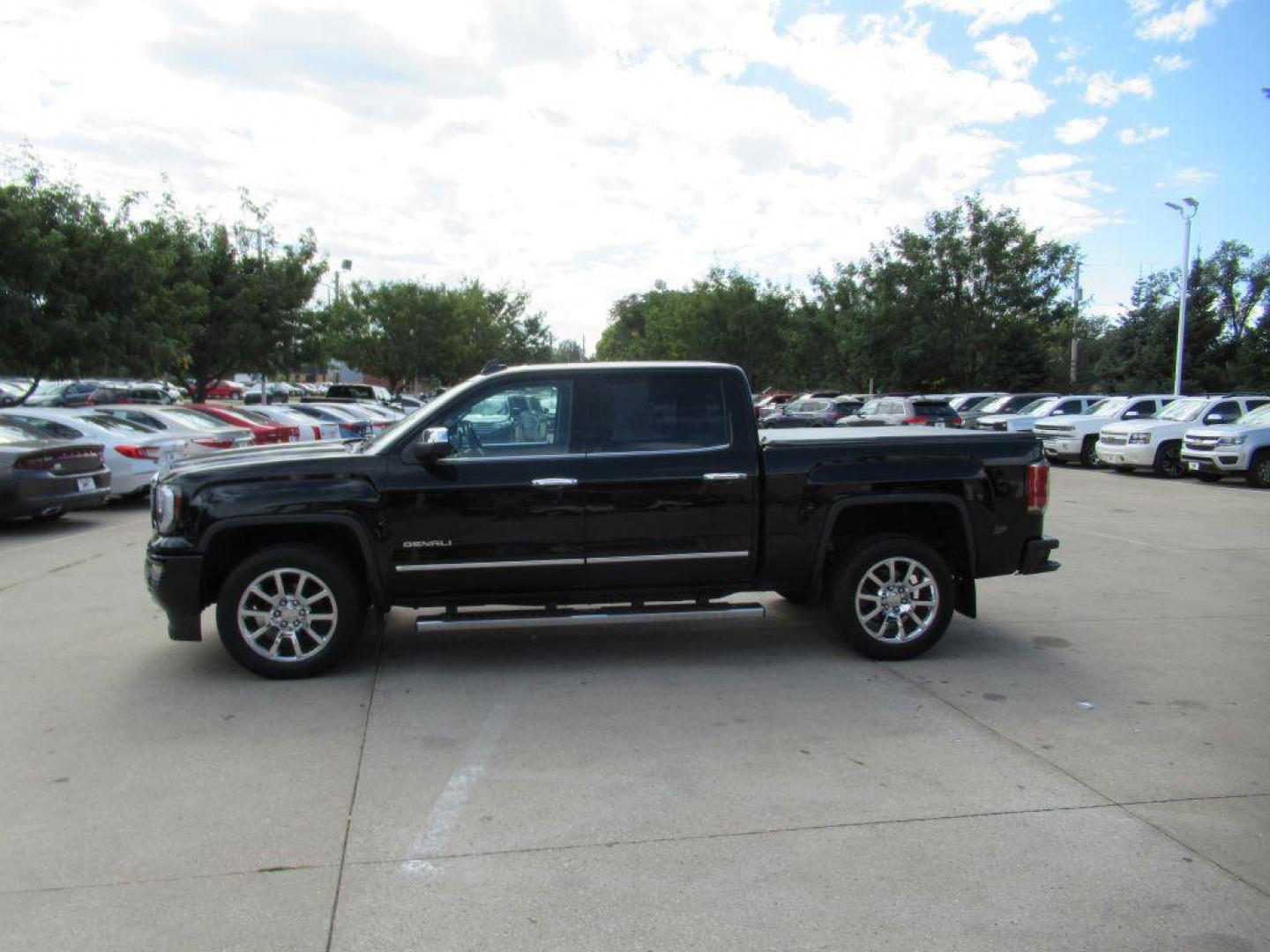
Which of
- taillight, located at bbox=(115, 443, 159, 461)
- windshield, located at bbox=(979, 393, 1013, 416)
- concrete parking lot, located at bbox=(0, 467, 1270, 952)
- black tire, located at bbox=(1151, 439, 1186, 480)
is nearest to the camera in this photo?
A: concrete parking lot, located at bbox=(0, 467, 1270, 952)

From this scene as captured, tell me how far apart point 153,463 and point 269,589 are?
10.5 metres

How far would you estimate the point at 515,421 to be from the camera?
6.14 meters

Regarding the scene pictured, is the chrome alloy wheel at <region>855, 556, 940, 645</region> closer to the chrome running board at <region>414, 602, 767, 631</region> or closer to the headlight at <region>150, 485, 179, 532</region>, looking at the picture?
the chrome running board at <region>414, 602, 767, 631</region>

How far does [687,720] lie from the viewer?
5.20 m

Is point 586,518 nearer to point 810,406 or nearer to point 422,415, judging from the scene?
point 422,415

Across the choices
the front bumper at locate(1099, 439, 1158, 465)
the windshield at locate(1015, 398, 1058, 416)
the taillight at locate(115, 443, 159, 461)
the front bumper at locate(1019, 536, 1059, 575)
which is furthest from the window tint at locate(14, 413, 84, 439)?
the windshield at locate(1015, 398, 1058, 416)

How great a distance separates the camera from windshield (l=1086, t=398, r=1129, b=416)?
81.1 ft

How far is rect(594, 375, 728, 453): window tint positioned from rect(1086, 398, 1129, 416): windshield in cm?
2160

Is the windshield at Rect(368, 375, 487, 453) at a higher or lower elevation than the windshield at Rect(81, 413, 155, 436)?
higher

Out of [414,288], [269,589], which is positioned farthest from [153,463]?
[414,288]

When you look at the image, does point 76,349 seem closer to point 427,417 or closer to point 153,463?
point 153,463

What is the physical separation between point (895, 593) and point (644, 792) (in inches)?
104

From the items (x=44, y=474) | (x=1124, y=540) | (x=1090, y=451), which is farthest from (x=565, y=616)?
(x=1090, y=451)

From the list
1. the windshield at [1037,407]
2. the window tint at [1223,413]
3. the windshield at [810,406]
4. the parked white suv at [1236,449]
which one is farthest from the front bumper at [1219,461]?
the windshield at [810,406]
